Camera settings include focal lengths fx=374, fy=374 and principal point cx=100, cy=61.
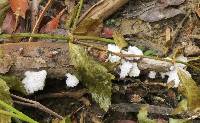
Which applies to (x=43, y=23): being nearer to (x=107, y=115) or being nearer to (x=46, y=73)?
(x=46, y=73)

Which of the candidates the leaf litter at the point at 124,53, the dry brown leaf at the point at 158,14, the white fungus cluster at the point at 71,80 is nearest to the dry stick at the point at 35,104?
the leaf litter at the point at 124,53

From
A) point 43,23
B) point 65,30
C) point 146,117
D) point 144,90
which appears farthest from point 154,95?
point 43,23

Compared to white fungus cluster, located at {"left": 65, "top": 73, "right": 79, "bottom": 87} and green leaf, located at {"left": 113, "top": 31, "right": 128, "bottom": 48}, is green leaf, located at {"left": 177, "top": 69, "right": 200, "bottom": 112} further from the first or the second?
white fungus cluster, located at {"left": 65, "top": 73, "right": 79, "bottom": 87}

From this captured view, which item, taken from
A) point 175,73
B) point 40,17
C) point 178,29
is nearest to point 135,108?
point 175,73

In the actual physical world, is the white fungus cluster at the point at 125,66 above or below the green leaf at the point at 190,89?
above

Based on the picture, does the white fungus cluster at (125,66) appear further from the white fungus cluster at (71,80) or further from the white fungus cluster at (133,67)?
the white fungus cluster at (71,80)
